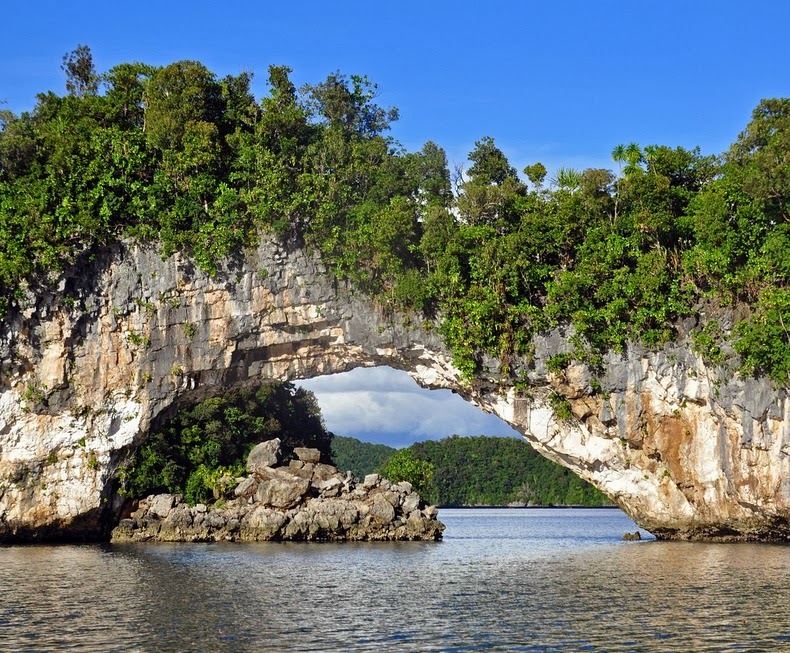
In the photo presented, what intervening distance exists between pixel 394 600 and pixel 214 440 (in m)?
21.6

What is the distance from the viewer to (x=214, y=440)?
3931 cm

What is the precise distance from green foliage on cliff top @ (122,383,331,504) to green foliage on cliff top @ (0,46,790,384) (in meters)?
8.30

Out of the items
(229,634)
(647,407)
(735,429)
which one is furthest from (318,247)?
(229,634)

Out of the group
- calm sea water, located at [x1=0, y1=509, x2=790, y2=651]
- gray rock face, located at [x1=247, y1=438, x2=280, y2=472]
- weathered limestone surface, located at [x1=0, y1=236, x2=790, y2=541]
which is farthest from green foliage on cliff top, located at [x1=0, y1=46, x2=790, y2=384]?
gray rock face, located at [x1=247, y1=438, x2=280, y2=472]

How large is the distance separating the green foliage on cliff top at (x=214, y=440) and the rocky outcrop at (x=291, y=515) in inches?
38.4

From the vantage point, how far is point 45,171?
32.2 meters

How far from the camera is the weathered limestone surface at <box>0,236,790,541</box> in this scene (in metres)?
30.9

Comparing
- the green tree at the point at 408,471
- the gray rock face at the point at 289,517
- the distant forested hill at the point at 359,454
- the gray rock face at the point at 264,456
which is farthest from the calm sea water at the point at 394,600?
the distant forested hill at the point at 359,454

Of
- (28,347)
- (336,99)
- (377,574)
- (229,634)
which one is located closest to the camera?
(229,634)

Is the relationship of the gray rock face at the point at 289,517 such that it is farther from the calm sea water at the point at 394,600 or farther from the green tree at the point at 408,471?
the green tree at the point at 408,471

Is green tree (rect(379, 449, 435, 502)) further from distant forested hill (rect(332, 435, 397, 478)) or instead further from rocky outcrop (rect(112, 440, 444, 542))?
distant forested hill (rect(332, 435, 397, 478))

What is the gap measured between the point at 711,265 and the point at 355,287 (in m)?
10.9

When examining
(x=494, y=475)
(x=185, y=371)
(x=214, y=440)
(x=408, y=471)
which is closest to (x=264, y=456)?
(x=214, y=440)

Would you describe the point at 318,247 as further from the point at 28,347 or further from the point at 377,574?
the point at 377,574
